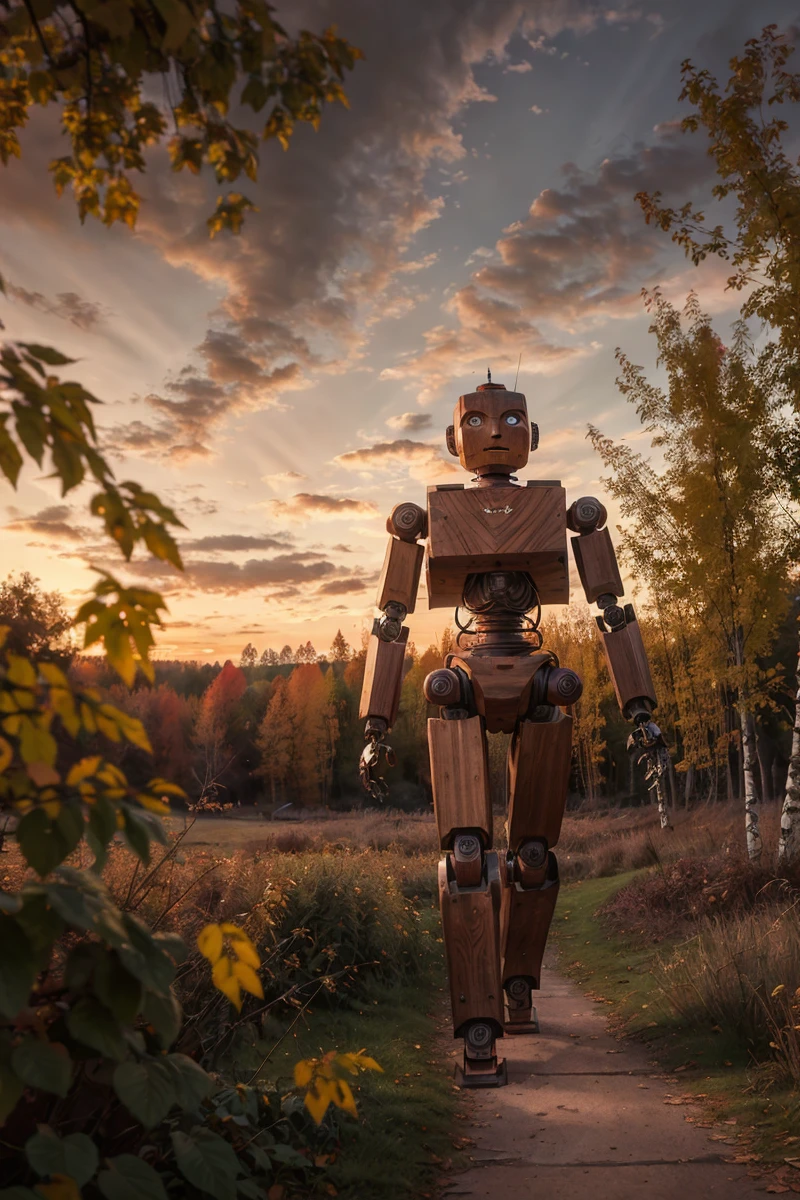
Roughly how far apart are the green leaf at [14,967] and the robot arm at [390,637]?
3.83 m

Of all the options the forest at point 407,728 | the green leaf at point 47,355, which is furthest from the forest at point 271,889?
the forest at point 407,728

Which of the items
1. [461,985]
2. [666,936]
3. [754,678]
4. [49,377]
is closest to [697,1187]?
[461,985]

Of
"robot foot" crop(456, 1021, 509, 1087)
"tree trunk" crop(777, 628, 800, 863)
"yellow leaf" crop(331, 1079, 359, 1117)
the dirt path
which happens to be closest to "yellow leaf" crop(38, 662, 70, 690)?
"yellow leaf" crop(331, 1079, 359, 1117)

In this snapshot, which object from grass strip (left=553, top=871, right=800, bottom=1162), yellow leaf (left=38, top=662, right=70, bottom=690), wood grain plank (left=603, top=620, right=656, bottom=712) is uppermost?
wood grain plank (left=603, top=620, right=656, bottom=712)

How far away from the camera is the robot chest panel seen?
209 inches

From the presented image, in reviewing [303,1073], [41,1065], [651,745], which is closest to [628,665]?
[651,745]

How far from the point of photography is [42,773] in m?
1.46

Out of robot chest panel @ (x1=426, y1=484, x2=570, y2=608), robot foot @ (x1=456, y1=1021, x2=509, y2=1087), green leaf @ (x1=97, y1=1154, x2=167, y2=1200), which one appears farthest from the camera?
robot chest panel @ (x1=426, y1=484, x2=570, y2=608)

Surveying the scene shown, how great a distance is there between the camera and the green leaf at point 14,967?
4.67 feet

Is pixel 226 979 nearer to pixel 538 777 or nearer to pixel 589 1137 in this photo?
pixel 589 1137

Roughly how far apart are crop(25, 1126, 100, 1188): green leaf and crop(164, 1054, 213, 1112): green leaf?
188mm

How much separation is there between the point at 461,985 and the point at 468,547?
253 cm

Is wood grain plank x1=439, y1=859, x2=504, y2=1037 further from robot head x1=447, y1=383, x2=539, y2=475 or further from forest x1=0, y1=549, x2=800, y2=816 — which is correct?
forest x1=0, y1=549, x2=800, y2=816

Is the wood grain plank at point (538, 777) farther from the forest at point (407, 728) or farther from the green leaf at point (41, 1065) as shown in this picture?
the forest at point (407, 728)
